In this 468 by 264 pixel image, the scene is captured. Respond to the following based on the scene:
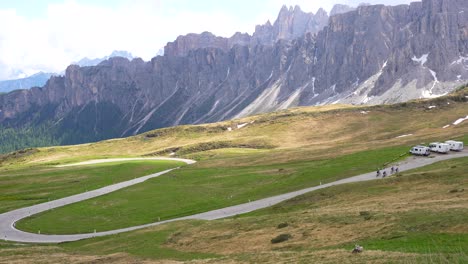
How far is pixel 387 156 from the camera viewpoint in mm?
99438

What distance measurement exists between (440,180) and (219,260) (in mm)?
37641

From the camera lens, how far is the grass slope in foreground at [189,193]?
237ft

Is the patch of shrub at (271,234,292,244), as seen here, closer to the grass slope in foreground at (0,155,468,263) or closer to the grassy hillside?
the grassy hillside

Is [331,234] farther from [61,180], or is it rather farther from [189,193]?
[61,180]

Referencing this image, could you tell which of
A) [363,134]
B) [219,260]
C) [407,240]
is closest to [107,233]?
[219,260]

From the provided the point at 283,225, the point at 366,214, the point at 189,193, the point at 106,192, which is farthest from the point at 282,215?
the point at 106,192

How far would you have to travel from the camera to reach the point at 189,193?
88500 millimetres

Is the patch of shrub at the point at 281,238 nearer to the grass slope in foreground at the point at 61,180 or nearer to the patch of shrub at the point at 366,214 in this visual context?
the patch of shrub at the point at 366,214

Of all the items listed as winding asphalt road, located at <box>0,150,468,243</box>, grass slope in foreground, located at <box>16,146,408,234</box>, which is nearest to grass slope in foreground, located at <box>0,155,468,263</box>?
winding asphalt road, located at <box>0,150,468,243</box>

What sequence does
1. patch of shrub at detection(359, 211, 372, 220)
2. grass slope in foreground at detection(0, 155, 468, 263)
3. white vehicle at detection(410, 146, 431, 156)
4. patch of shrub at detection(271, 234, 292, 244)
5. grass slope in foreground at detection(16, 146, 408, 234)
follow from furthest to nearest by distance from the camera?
white vehicle at detection(410, 146, 431, 156)
grass slope in foreground at detection(16, 146, 408, 234)
patch of shrub at detection(359, 211, 372, 220)
patch of shrub at detection(271, 234, 292, 244)
grass slope in foreground at detection(0, 155, 468, 263)

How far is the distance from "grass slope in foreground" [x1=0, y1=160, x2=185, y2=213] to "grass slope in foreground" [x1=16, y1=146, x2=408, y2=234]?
45.0 feet

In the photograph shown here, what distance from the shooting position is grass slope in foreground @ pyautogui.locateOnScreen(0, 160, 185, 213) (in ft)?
321

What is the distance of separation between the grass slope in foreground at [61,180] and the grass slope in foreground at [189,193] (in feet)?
45.0

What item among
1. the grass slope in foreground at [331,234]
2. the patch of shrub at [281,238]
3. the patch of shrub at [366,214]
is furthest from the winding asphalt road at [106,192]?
the patch of shrub at [366,214]
